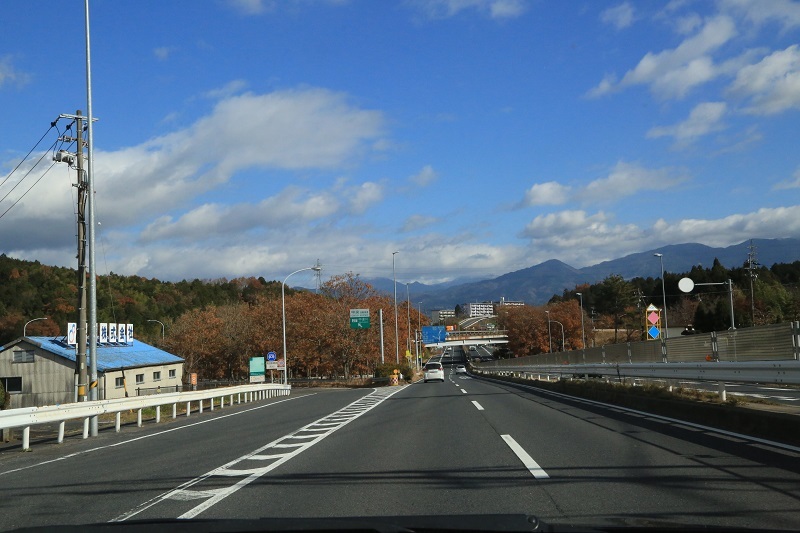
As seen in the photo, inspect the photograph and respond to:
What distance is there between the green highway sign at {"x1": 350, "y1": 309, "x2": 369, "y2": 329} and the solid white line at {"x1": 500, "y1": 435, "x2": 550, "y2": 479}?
5009 cm

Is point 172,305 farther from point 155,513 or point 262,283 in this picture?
point 155,513

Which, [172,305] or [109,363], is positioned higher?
[172,305]

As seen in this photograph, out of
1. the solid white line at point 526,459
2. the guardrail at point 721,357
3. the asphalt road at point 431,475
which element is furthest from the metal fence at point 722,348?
the solid white line at point 526,459

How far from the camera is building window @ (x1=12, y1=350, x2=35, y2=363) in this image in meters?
51.7

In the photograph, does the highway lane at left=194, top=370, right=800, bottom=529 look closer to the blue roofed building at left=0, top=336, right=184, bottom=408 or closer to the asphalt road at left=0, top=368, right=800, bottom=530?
the asphalt road at left=0, top=368, right=800, bottom=530

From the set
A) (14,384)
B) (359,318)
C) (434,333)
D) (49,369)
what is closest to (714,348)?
(359,318)

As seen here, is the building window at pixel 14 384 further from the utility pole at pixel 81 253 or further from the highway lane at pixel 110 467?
the highway lane at pixel 110 467

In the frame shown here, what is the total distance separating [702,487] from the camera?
7.07 metres

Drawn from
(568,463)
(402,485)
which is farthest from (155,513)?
(568,463)

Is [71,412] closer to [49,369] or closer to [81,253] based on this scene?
[81,253]

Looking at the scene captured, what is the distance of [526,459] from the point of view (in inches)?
368

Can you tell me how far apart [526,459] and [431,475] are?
1693 mm

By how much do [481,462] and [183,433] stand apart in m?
9.50

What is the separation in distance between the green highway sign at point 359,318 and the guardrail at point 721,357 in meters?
35.7
